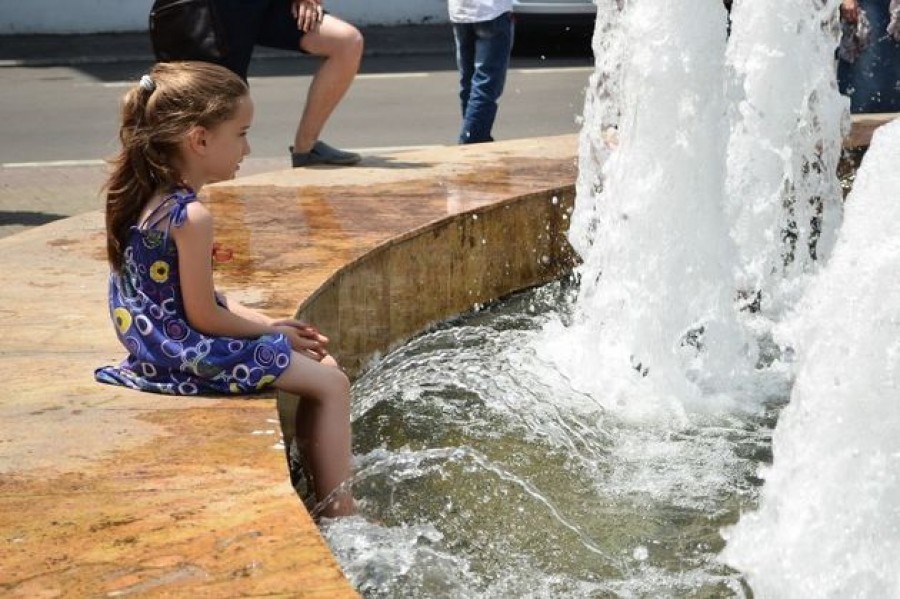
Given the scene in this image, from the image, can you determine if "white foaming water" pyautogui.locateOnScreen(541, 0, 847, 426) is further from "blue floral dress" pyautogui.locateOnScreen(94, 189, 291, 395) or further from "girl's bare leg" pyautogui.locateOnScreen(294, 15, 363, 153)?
"blue floral dress" pyautogui.locateOnScreen(94, 189, 291, 395)

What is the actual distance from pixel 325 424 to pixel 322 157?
335cm

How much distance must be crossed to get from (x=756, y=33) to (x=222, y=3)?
2.44m

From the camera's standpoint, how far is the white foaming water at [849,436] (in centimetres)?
340

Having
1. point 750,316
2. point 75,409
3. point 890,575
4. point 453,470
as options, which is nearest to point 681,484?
point 453,470

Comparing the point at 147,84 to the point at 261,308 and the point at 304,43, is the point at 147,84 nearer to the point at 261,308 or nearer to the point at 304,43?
the point at 261,308

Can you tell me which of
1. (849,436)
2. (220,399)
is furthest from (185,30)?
(849,436)

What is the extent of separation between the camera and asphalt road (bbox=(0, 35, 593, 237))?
380 inches

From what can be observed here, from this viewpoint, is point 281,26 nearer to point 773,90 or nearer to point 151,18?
point 151,18

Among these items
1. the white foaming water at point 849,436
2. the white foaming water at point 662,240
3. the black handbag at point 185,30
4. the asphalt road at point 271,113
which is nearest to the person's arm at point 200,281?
the white foaming water at point 849,436

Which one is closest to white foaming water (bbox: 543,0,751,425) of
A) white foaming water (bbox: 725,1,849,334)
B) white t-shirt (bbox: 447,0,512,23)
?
white foaming water (bbox: 725,1,849,334)

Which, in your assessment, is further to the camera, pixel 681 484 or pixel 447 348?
pixel 447 348

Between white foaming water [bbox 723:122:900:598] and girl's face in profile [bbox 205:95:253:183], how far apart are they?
1.43 m

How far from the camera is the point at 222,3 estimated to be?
251 inches

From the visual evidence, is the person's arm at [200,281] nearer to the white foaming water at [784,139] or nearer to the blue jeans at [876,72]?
the white foaming water at [784,139]
